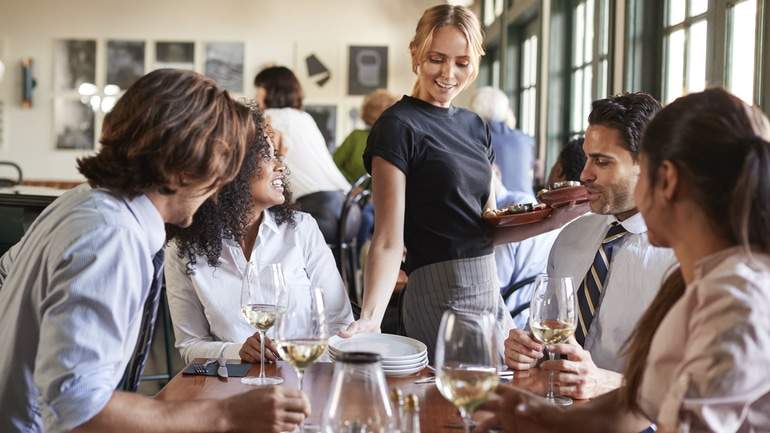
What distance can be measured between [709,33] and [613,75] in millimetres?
998

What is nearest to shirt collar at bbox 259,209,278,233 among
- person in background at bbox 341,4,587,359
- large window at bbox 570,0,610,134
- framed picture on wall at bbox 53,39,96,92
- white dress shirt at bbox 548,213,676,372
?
person in background at bbox 341,4,587,359

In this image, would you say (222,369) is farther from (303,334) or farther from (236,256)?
(236,256)

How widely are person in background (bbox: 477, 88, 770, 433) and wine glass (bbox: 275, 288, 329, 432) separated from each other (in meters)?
0.31

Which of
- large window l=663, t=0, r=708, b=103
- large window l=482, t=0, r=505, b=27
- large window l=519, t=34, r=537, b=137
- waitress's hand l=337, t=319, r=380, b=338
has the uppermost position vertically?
large window l=482, t=0, r=505, b=27

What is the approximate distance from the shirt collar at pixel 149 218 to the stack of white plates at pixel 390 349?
0.43 m

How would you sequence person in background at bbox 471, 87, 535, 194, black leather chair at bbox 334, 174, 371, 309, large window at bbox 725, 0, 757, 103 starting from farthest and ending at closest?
person in background at bbox 471, 87, 535, 194
black leather chair at bbox 334, 174, 371, 309
large window at bbox 725, 0, 757, 103

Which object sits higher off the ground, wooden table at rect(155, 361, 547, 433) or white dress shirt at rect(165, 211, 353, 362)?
white dress shirt at rect(165, 211, 353, 362)

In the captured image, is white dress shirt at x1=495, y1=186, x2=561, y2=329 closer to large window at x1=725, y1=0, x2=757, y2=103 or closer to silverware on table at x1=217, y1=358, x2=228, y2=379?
large window at x1=725, y1=0, x2=757, y2=103

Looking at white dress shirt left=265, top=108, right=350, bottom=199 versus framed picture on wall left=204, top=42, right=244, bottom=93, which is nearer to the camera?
white dress shirt left=265, top=108, right=350, bottom=199

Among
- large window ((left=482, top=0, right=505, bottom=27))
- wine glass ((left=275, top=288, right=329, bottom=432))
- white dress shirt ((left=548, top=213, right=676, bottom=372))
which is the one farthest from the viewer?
large window ((left=482, top=0, right=505, bottom=27))

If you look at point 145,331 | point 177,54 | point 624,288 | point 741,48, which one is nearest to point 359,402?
point 145,331

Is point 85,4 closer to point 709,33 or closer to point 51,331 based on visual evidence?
point 709,33

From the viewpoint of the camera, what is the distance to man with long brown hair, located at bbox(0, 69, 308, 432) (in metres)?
1.29

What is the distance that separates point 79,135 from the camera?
10.1 m
